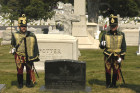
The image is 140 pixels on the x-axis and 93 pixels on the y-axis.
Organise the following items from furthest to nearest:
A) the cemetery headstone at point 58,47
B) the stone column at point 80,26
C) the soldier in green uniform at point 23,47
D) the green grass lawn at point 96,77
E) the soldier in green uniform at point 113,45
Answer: the stone column at point 80,26, the cemetery headstone at point 58,47, the green grass lawn at point 96,77, the soldier in green uniform at point 23,47, the soldier in green uniform at point 113,45

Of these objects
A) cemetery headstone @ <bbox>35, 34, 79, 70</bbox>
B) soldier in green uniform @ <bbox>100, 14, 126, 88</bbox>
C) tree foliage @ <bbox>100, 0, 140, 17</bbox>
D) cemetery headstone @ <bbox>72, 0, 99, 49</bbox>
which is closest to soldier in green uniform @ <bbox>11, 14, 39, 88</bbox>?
soldier in green uniform @ <bbox>100, 14, 126, 88</bbox>

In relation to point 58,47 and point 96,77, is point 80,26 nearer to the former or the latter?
point 58,47

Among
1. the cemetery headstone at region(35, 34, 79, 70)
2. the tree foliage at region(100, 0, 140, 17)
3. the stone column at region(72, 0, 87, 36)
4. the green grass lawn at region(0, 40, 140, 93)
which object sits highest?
the tree foliage at region(100, 0, 140, 17)

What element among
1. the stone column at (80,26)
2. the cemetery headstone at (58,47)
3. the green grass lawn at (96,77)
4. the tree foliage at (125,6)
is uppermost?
the tree foliage at (125,6)

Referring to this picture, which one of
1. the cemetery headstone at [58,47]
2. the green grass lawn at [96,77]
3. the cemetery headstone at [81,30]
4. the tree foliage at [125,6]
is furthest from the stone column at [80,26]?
the tree foliage at [125,6]

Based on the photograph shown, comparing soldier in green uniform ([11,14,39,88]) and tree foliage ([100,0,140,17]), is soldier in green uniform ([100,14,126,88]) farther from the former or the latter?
tree foliage ([100,0,140,17])

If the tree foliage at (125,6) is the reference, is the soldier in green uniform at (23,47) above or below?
below

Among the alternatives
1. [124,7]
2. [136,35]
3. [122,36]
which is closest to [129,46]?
[136,35]

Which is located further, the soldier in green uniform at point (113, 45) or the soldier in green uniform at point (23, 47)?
the soldier in green uniform at point (23, 47)

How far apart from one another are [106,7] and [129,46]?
25.9 meters

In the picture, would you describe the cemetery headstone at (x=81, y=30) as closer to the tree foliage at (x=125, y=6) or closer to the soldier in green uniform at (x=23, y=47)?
the soldier in green uniform at (x=23, y=47)

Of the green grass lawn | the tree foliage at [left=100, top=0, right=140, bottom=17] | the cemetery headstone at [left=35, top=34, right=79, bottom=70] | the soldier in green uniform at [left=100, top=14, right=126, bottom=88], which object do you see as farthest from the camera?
the tree foliage at [left=100, top=0, right=140, bottom=17]

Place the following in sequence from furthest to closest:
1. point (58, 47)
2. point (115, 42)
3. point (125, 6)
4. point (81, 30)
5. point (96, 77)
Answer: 1. point (125, 6)
2. point (81, 30)
3. point (58, 47)
4. point (96, 77)
5. point (115, 42)

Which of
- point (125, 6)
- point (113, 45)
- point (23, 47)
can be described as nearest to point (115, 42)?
point (113, 45)
